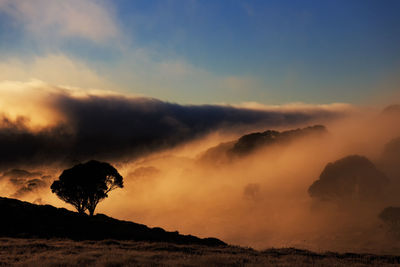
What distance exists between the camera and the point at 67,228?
4600 cm

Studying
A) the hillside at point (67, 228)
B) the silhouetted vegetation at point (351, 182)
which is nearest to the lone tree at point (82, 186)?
the hillside at point (67, 228)

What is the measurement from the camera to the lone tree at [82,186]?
68.7 meters

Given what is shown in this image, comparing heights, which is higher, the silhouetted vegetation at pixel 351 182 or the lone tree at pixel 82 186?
the silhouetted vegetation at pixel 351 182

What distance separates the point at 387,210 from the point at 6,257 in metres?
134

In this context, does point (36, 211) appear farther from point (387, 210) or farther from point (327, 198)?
point (327, 198)

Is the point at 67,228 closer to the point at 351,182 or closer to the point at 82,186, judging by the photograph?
the point at 82,186

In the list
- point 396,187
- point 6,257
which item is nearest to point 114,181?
point 6,257

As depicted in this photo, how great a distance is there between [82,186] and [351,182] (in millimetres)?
141011

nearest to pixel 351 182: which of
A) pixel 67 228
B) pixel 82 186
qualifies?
pixel 82 186

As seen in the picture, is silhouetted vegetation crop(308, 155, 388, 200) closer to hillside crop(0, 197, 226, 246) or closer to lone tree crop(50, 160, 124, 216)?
lone tree crop(50, 160, 124, 216)

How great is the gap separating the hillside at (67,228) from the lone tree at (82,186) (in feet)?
49.8

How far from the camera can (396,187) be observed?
17275cm

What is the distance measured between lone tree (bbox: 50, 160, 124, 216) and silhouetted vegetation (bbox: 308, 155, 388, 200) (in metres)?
137

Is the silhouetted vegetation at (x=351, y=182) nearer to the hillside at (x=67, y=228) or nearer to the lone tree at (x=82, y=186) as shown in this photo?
the lone tree at (x=82, y=186)
